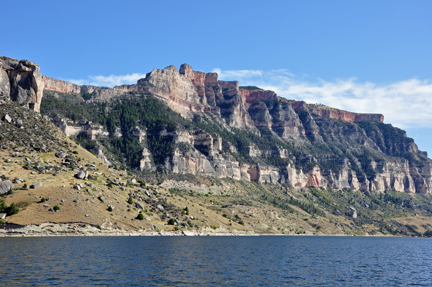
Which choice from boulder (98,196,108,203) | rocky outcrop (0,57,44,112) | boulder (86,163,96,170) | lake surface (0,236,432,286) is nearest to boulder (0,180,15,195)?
boulder (98,196,108,203)

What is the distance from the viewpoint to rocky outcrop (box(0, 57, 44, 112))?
15449 centimetres

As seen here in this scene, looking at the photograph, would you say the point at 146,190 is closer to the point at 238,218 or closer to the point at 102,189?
the point at 102,189

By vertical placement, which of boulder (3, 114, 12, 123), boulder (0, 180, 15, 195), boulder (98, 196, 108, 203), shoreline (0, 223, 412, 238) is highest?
boulder (3, 114, 12, 123)

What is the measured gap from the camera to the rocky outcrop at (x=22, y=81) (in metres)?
154

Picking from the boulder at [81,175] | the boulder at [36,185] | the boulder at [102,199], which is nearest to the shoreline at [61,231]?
the boulder at [102,199]

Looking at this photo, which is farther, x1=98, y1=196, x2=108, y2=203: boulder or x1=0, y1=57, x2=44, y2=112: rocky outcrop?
x1=0, y1=57, x2=44, y2=112: rocky outcrop

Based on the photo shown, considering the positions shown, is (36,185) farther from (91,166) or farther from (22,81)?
(22,81)

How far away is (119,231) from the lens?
4569 inches

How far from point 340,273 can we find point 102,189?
84287mm

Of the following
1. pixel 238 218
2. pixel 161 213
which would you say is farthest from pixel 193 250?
pixel 238 218

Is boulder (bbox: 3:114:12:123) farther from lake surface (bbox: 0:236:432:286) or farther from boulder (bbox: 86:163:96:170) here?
lake surface (bbox: 0:236:432:286)

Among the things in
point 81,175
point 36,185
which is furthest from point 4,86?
point 36,185

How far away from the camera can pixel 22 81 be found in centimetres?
15650

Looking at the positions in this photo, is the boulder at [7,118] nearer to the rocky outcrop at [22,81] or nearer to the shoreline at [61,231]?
the rocky outcrop at [22,81]
